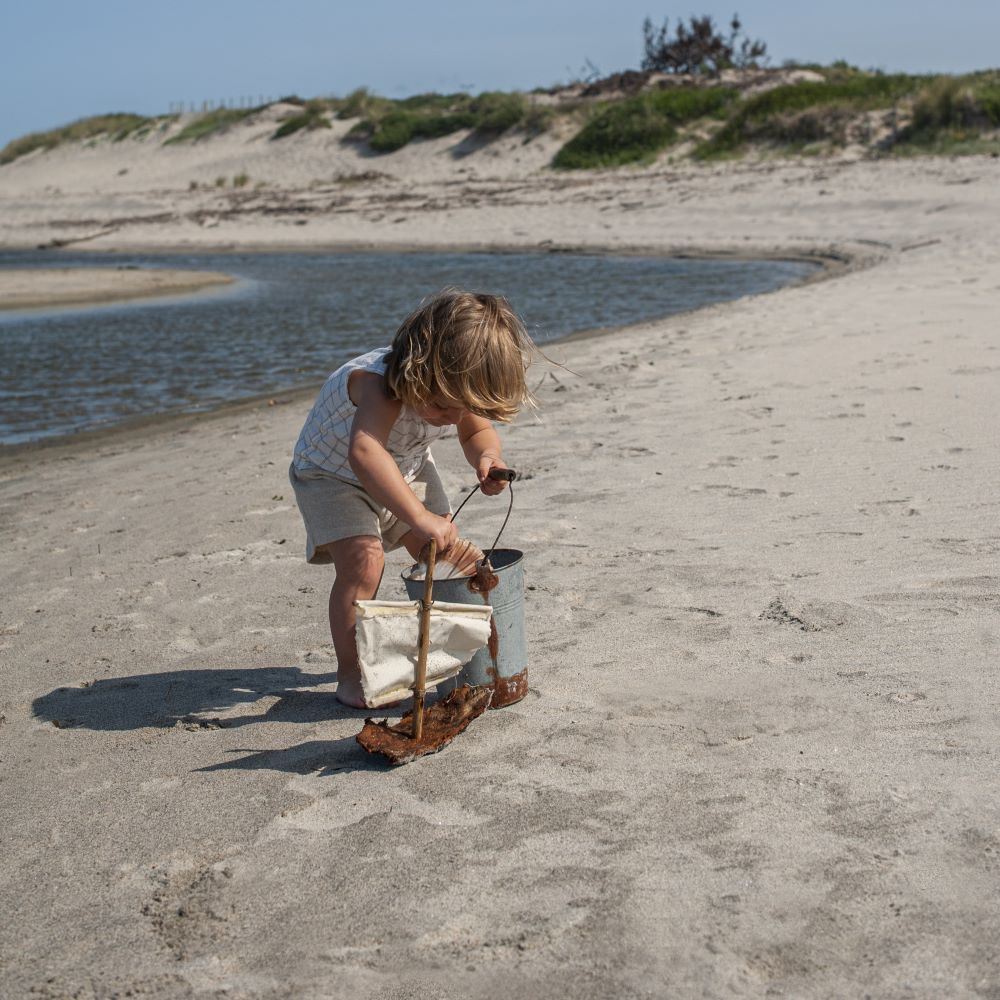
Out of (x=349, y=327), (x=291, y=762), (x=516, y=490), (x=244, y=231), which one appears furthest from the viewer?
(x=244, y=231)

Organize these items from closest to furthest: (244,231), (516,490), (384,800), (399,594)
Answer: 1. (384,800)
2. (399,594)
3. (516,490)
4. (244,231)

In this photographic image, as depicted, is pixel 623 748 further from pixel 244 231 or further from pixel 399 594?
pixel 244 231

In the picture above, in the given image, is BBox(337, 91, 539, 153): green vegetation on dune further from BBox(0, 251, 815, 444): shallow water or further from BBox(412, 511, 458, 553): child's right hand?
BBox(412, 511, 458, 553): child's right hand

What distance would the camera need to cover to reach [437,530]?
8.77 ft

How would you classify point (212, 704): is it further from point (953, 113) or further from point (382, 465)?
point (953, 113)

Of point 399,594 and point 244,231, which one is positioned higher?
point 244,231

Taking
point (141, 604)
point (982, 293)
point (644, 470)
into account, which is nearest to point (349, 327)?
point (982, 293)

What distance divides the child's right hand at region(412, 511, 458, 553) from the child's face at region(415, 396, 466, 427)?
0.78ft

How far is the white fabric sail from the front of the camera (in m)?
2.62

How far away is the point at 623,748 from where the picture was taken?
8.55 ft

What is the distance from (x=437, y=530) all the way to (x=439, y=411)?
0.29 m

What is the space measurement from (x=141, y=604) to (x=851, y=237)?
44.5 ft

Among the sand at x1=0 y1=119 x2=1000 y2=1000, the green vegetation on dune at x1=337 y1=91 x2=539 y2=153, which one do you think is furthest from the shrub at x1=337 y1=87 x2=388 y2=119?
the sand at x1=0 y1=119 x2=1000 y2=1000

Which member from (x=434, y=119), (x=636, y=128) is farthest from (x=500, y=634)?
(x=434, y=119)
